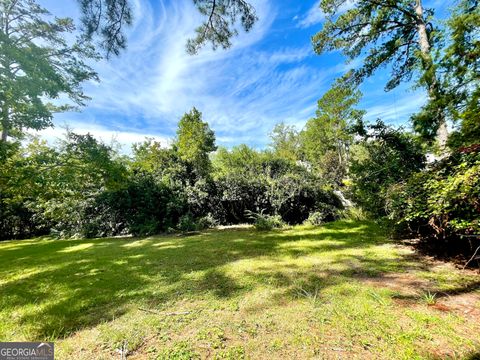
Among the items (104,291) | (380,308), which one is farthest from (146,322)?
(380,308)

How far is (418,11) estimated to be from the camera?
644 centimetres

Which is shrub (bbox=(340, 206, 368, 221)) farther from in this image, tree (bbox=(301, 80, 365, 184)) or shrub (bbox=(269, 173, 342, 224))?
tree (bbox=(301, 80, 365, 184))

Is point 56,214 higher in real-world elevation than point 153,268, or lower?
higher

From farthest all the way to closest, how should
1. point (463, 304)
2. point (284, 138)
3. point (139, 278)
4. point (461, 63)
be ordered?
point (284, 138), point (461, 63), point (139, 278), point (463, 304)

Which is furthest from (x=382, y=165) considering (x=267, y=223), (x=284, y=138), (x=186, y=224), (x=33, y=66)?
(x=284, y=138)

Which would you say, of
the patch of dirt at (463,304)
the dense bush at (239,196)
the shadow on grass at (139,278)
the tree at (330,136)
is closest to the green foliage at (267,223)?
the dense bush at (239,196)

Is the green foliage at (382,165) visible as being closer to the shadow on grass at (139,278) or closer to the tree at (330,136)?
the shadow on grass at (139,278)

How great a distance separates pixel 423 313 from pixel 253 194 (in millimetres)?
7399

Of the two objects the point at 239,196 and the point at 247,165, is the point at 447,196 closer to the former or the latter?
the point at 239,196

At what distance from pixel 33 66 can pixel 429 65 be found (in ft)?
38.5

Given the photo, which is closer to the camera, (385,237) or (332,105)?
(385,237)

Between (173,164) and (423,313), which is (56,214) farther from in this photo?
(423,313)

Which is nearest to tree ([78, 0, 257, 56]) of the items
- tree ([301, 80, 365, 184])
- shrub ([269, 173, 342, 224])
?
shrub ([269, 173, 342, 224])

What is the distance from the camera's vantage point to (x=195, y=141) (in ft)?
33.4
